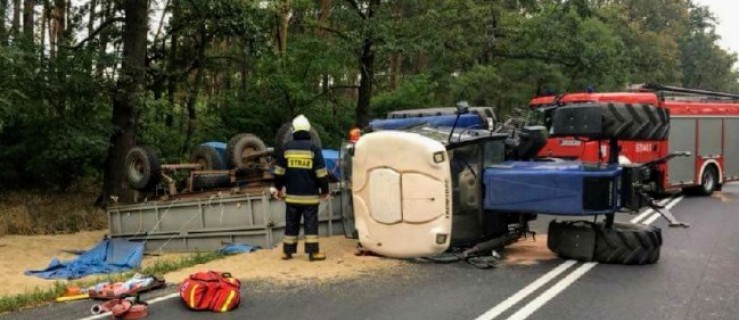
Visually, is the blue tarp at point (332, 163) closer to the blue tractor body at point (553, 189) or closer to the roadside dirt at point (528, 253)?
the roadside dirt at point (528, 253)

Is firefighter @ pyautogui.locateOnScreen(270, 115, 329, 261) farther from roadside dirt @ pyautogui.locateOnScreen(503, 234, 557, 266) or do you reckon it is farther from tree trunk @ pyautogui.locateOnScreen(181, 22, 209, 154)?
tree trunk @ pyautogui.locateOnScreen(181, 22, 209, 154)

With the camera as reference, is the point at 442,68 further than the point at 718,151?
Yes

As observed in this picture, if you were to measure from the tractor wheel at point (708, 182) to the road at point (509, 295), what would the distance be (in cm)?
1018

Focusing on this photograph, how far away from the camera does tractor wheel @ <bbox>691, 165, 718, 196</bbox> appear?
714 inches

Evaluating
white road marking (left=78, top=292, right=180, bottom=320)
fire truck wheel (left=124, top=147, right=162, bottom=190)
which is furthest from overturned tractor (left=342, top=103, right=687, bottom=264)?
fire truck wheel (left=124, top=147, right=162, bottom=190)

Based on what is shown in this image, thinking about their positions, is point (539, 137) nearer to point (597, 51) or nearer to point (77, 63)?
point (77, 63)

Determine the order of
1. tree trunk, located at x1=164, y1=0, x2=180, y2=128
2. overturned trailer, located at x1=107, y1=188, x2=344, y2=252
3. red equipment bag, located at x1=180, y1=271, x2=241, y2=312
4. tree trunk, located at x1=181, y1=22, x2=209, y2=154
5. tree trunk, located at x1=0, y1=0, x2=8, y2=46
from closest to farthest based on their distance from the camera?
1. red equipment bag, located at x1=180, y1=271, x2=241, y2=312
2. overturned trailer, located at x1=107, y1=188, x2=344, y2=252
3. tree trunk, located at x1=0, y1=0, x2=8, y2=46
4. tree trunk, located at x1=164, y1=0, x2=180, y2=128
5. tree trunk, located at x1=181, y1=22, x2=209, y2=154

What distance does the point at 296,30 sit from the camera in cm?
2516

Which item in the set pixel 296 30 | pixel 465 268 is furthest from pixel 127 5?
pixel 465 268

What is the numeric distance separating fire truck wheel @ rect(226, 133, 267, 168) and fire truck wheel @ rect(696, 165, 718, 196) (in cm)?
1186

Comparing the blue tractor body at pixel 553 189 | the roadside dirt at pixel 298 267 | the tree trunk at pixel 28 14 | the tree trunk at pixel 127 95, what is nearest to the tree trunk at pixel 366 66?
the tree trunk at pixel 127 95

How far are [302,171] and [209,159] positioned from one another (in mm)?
5094

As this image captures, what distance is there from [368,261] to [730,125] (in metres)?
14.6

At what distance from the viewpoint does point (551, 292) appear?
6863 mm
